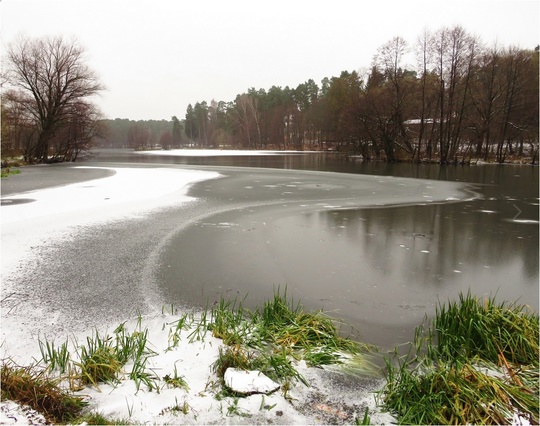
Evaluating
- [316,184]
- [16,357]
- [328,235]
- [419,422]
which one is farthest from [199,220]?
[316,184]

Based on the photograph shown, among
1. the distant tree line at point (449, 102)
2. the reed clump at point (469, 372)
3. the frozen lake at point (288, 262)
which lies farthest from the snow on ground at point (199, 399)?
the distant tree line at point (449, 102)

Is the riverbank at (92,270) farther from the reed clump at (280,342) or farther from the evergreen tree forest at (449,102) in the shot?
the evergreen tree forest at (449,102)

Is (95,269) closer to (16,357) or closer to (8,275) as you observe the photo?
(8,275)

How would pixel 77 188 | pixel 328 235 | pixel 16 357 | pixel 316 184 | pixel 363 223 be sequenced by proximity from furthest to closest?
pixel 316 184
pixel 77 188
pixel 363 223
pixel 328 235
pixel 16 357

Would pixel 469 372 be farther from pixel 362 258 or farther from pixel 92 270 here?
pixel 92 270

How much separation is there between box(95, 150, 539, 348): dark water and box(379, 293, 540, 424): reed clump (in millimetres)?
422

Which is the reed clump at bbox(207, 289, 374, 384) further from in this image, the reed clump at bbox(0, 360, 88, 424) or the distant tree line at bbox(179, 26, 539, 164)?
the distant tree line at bbox(179, 26, 539, 164)

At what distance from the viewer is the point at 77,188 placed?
14938 millimetres

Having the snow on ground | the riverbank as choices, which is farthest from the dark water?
the snow on ground

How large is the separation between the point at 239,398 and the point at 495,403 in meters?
1.86

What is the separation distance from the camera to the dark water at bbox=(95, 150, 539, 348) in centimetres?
473

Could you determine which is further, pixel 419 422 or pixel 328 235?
pixel 328 235

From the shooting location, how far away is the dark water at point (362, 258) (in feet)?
15.5

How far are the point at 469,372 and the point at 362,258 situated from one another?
3.62 meters
